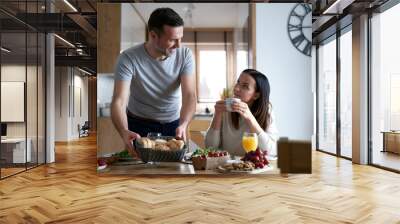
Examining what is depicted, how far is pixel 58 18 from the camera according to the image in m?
5.59

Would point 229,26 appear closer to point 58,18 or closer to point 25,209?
point 25,209

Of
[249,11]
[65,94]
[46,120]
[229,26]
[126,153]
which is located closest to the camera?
[249,11]

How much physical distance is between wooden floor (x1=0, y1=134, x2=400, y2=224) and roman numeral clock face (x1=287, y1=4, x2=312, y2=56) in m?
1.34

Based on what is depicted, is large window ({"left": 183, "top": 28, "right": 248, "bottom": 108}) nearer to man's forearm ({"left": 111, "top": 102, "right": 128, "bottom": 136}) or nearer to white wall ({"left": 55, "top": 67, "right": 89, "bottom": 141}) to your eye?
man's forearm ({"left": 111, "top": 102, "right": 128, "bottom": 136})

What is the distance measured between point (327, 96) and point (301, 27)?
3.81 meters

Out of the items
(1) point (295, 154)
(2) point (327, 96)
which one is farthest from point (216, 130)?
(2) point (327, 96)

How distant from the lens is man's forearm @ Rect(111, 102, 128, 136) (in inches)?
135

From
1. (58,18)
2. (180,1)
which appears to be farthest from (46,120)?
(180,1)

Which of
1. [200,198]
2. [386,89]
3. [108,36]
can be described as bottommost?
[200,198]

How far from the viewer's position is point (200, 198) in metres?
3.37

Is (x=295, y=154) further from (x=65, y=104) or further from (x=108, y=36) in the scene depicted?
(x=65, y=104)


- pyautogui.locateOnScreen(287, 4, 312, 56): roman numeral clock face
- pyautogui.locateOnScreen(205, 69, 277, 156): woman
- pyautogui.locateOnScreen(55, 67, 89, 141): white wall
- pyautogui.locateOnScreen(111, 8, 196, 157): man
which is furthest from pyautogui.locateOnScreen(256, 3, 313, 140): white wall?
pyautogui.locateOnScreen(55, 67, 89, 141): white wall

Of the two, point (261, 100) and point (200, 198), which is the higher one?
point (261, 100)

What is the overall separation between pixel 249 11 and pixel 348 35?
4.44 m
